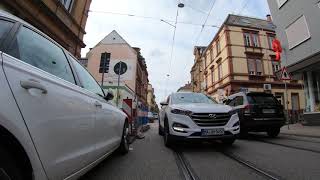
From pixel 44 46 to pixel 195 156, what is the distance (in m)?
4.05

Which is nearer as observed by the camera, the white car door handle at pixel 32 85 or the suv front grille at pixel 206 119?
the white car door handle at pixel 32 85

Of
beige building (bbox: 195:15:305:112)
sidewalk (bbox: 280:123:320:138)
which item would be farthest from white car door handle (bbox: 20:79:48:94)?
beige building (bbox: 195:15:305:112)

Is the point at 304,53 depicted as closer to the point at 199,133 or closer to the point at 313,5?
the point at 313,5

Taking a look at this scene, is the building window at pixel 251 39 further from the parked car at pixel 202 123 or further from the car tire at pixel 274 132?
the parked car at pixel 202 123

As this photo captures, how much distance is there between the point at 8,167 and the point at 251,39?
31503mm

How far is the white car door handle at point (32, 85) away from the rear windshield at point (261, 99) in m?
7.90

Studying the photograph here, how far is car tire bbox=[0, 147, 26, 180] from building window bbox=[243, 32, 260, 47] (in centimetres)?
3056

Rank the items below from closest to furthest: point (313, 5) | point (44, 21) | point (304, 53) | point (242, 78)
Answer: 1. point (44, 21)
2. point (313, 5)
3. point (304, 53)
4. point (242, 78)

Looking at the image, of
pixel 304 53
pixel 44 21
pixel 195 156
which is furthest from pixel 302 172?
pixel 304 53

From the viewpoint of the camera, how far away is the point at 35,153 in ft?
5.86

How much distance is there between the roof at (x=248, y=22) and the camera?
29.8 metres

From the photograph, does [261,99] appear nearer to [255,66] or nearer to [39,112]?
[39,112]

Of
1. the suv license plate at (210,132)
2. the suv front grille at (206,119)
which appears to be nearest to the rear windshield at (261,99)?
the suv front grille at (206,119)

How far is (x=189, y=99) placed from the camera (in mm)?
7719
